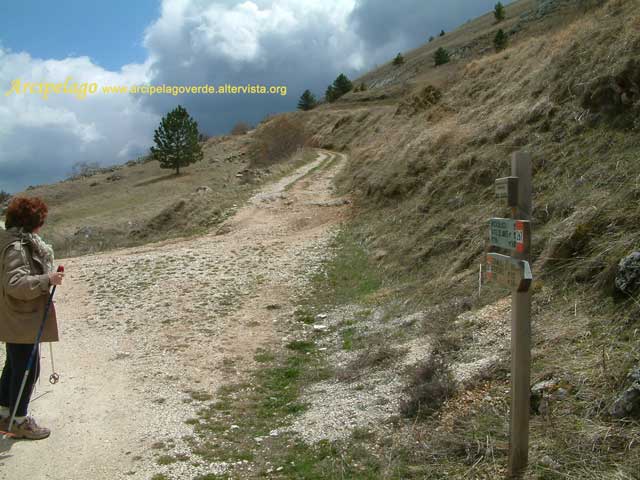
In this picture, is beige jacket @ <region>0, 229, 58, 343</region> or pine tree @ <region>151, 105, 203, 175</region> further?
pine tree @ <region>151, 105, 203, 175</region>

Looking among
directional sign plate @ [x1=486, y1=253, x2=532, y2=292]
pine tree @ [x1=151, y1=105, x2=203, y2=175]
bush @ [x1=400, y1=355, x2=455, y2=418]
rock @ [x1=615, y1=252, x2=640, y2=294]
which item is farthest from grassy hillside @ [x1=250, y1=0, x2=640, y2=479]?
pine tree @ [x1=151, y1=105, x2=203, y2=175]

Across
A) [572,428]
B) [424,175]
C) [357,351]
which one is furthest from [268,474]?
[424,175]

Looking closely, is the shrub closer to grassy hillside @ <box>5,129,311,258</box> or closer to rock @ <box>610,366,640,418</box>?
grassy hillside @ <box>5,129,311,258</box>

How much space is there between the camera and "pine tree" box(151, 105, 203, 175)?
54.7 metres

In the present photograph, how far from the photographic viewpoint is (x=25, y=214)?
466 centimetres

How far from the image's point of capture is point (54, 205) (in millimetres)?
51188

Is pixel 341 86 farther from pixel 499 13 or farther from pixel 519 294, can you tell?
pixel 519 294

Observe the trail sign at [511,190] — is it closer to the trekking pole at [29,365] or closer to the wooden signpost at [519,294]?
the wooden signpost at [519,294]

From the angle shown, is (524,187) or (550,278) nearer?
(524,187)

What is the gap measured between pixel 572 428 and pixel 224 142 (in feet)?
232

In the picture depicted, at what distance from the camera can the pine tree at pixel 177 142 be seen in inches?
2152

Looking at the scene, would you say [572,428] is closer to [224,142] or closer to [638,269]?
[638,269]

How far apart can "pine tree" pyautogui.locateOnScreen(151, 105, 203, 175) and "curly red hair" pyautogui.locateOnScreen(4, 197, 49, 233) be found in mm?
52208

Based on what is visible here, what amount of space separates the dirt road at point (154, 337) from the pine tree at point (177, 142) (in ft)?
131
